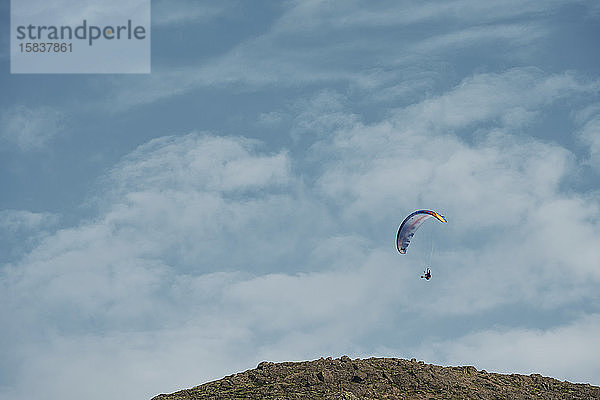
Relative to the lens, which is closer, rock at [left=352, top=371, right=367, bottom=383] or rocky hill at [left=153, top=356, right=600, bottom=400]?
rocky hill at [left=153, top=356, right=600, bottom=400]

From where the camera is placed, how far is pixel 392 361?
106062 millimetres

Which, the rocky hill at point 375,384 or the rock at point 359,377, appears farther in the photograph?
the rock at point 359,377

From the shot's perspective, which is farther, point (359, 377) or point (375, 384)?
point (359, 377)

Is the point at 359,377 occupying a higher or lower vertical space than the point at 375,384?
higher

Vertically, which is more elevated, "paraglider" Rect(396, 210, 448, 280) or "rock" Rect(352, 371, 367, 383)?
"paraglider" Rect(396, 210, 448, 280)

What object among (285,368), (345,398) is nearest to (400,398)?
(345,398)

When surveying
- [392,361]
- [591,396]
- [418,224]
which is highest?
[418,224]

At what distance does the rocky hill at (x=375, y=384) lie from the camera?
97500mm

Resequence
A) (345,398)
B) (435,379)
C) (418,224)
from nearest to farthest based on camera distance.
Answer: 1. (345,398)
2. (435,379)
3. (418,224)

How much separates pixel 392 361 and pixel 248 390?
18.3m

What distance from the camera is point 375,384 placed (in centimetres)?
9831

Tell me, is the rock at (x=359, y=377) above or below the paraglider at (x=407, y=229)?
below

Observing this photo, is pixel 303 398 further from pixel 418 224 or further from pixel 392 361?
pixel 418 224

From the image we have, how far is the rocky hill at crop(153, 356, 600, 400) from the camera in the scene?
97.5 m
